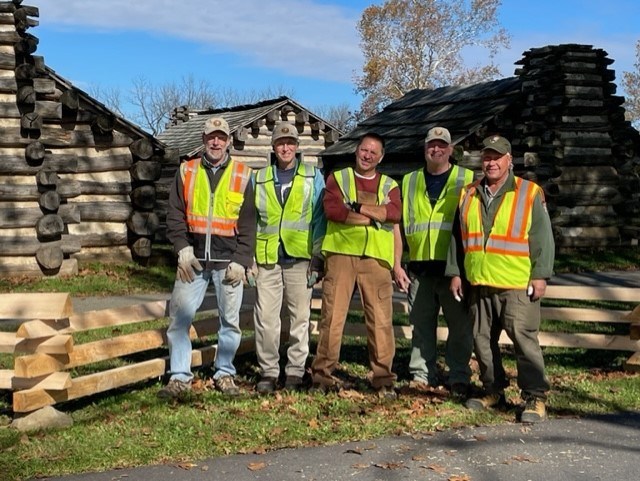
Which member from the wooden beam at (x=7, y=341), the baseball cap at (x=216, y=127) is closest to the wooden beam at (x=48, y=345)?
the wooden beam at (x=7, y=341)

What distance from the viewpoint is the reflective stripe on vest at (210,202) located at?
7.41 m

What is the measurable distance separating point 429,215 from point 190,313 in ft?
7.01

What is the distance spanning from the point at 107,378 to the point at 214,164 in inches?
76.2

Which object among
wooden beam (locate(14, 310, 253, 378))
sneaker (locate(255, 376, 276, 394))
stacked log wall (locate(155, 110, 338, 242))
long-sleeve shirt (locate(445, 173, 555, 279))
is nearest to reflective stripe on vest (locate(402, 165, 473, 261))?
long-sleeve shirt (locate(445, 173, 555, 279))

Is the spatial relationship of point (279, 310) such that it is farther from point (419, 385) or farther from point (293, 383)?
point (419, 385)

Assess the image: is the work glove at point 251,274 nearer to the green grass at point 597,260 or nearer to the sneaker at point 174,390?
the sneaker at point 174,390

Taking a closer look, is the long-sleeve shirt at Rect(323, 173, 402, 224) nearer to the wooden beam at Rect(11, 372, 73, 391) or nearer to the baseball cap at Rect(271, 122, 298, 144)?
the baseball cap at Rect(271, 122, 298, 144)

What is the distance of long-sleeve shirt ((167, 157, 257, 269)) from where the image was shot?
7434 millimetres

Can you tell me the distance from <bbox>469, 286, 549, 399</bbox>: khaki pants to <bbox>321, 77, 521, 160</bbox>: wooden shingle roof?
11579 mm

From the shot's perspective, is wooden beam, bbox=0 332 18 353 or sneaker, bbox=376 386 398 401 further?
sneaker, bbox=376 386 398 401

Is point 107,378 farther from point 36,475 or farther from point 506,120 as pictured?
point 506,120

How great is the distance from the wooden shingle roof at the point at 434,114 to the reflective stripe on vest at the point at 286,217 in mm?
11117

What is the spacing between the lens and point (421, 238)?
295 inches

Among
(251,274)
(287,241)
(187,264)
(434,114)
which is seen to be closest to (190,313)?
(187,264)
